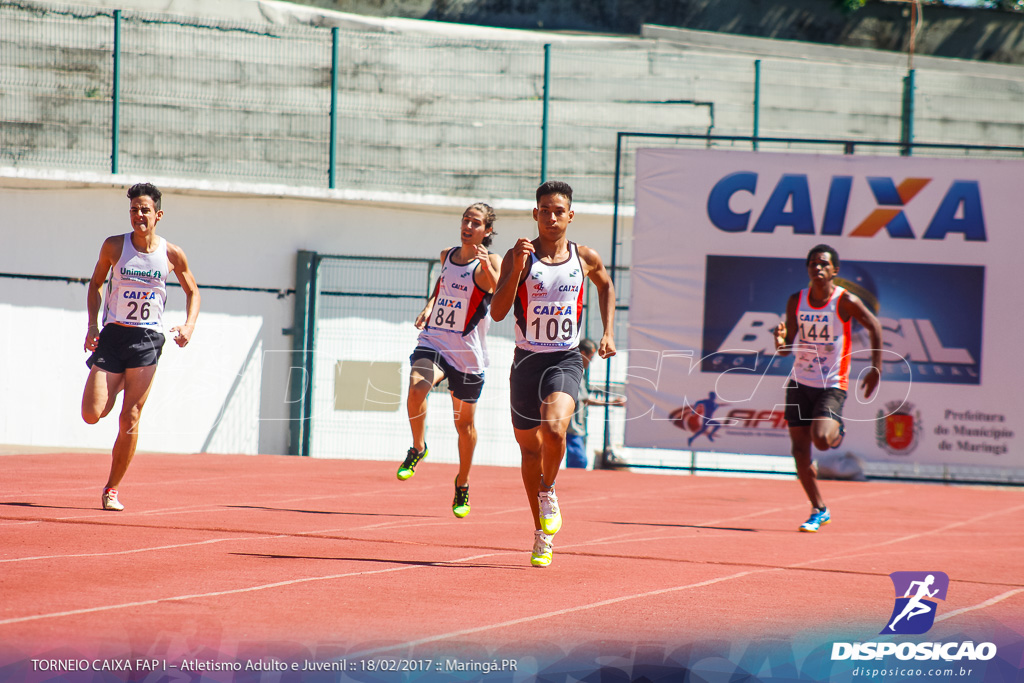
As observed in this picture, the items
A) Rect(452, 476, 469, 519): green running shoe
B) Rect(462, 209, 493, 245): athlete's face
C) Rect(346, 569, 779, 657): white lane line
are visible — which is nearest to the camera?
Rect(346, 569, 779, 657): white lane line

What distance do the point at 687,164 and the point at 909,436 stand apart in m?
4.17

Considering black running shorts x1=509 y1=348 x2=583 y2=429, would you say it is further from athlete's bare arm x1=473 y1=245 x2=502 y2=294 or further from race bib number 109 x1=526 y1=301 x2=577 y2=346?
athlete's bare arm x1=473 y1=245 x2=502 y2=294

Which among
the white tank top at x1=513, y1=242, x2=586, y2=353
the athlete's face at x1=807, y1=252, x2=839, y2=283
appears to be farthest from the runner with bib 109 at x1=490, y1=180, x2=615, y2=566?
the athlete's face at x1=807, y1=252, x2=839, y2=283

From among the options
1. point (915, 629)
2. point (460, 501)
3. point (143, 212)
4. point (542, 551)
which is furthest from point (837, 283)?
point (915, 629)

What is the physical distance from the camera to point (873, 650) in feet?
15.5

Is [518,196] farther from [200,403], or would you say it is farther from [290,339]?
[200,403]

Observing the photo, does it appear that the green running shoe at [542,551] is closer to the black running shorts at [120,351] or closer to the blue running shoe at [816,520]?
the black running shorts at [120,351]

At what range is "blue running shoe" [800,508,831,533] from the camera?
960 centimetres

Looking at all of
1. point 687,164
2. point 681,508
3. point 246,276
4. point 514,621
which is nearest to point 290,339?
point 246,276

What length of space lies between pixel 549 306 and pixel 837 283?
26.5 feet

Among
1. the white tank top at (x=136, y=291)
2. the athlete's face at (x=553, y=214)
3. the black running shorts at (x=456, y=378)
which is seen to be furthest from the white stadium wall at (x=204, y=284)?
the athlete's face at (x=553, y=214)

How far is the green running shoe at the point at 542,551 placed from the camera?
6668 millimetres

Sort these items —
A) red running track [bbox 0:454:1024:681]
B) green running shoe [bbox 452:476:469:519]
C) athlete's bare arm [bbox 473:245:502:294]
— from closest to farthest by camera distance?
red running track [bbox 0:454:1024:681]
athlete's bare arm [bbox 473:245:502:294]
green running shoe [bbox 452:476:469:519]

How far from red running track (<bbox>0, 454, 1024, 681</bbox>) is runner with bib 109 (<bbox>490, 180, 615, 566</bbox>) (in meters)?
0.50
